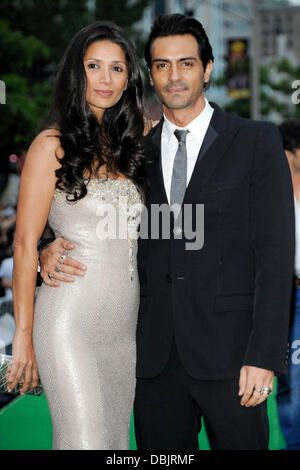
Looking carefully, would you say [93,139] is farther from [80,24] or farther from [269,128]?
[80,24]

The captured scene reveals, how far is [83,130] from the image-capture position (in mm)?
3145

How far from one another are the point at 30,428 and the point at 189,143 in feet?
8.84

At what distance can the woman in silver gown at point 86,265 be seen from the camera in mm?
2842

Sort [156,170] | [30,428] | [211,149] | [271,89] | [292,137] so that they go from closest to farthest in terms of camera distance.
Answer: [211,149]
[156,170]
[292,137]
[30,428]
[271,89]

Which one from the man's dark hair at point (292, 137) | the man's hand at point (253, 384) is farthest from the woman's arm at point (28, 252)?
the man's dark hair at point (292, 137)

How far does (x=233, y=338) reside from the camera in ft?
9.53

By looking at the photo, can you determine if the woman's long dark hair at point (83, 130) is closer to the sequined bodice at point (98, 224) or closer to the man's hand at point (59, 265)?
the sequined bodice at point (98, 224)

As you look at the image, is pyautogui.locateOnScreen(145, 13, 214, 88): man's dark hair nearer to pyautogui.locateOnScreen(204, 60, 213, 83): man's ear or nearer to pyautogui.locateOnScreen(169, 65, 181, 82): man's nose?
pyautogui.locateOnScreen(204, 60, 213, 83): man's ear

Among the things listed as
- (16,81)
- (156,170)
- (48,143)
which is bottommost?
(156,170)

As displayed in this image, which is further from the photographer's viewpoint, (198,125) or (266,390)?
(198,125)

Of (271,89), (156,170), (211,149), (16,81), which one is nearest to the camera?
(211,149)

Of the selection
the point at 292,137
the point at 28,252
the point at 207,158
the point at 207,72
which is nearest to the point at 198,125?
the point at 207,158

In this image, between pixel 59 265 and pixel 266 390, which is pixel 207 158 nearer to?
pixel 59 265

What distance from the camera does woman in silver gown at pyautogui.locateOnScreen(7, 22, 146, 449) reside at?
2.84 metres
